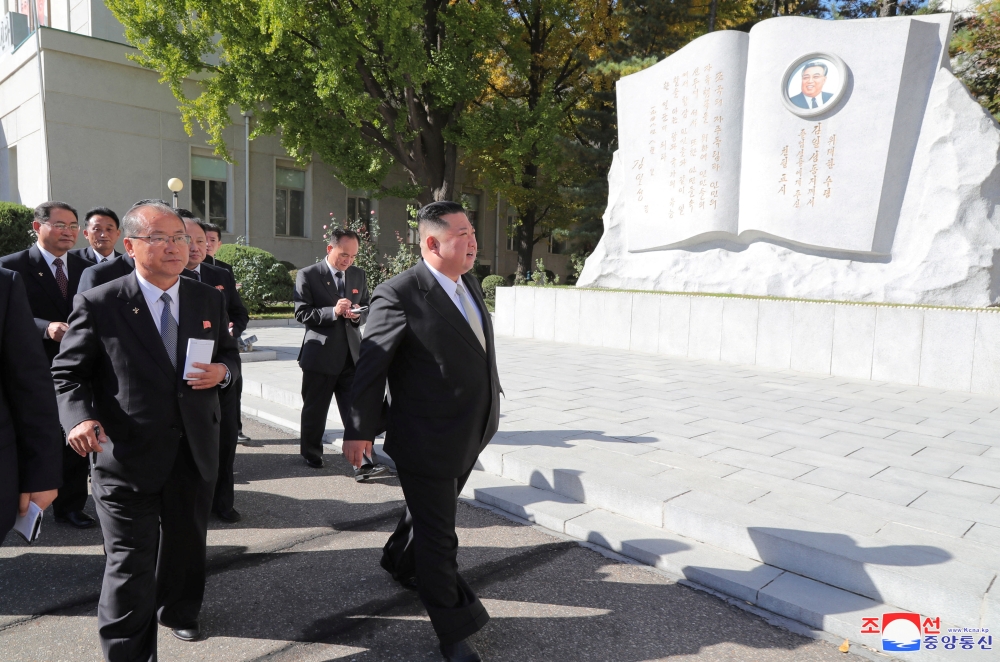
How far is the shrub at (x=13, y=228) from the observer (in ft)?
51.1

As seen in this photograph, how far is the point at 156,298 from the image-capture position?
269 cm

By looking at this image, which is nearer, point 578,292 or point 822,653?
point 822,653

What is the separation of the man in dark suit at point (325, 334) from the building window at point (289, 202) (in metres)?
19.4

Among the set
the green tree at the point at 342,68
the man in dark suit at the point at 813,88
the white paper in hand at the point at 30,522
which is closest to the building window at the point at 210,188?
the green tree at the point at 342,68

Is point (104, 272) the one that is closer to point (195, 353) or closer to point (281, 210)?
point (195, 353)

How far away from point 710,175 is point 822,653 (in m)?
9.72

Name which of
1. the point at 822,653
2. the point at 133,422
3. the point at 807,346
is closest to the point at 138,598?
the point at 133,422

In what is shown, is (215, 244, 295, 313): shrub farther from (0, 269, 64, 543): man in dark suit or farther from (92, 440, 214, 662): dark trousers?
(0, 269, 64, 543): man in dark suit

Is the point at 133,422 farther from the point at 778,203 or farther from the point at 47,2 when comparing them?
the point at 47,2

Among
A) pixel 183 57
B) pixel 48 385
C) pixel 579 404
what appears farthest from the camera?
pixel 183 57

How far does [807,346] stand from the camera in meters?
9.53

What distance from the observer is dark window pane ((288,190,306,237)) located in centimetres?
2399

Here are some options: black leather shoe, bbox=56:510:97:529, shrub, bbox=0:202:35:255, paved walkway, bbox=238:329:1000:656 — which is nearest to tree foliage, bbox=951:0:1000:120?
paved walkway, bbox=238:329:1000:656

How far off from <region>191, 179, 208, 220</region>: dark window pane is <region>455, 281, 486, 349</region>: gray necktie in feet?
70.4
